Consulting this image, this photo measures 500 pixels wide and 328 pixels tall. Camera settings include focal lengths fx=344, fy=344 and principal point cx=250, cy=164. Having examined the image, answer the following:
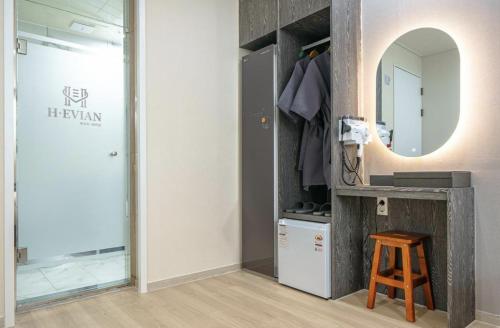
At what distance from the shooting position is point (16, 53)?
2201 mm

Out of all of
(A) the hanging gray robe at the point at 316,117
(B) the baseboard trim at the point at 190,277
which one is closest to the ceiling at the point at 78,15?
(A) the hanging gray robe at the point at 316,117

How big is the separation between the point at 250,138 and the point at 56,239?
5.47 ft

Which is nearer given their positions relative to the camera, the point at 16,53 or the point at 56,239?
the point at 16,53

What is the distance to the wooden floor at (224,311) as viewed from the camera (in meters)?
2.00

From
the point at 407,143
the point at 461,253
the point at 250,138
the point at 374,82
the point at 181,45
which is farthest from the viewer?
the point at 250,138

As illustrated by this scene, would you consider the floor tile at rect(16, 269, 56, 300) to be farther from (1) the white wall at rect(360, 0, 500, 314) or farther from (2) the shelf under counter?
(1) the white wall at rect(360, 0, 500, 314)

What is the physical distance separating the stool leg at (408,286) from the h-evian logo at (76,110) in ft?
7.53

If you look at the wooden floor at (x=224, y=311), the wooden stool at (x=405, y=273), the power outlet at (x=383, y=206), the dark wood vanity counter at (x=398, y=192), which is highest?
the dark wood vanity counter at (x=398, y=192)

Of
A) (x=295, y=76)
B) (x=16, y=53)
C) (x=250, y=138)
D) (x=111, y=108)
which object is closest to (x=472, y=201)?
(x=295, y=76)

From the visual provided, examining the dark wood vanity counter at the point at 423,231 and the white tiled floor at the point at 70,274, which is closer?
the dark wood vanity counter at the point at 423,231

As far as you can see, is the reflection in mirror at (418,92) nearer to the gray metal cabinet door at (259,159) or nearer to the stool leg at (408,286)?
the stool leg at (408,286)

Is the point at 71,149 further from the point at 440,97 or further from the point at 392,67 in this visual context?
the point at 440,97

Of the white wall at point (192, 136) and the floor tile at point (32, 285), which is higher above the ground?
the white wall at point (192, 136)

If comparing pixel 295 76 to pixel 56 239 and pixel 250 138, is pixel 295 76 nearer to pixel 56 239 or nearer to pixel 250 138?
pixel 250 138
